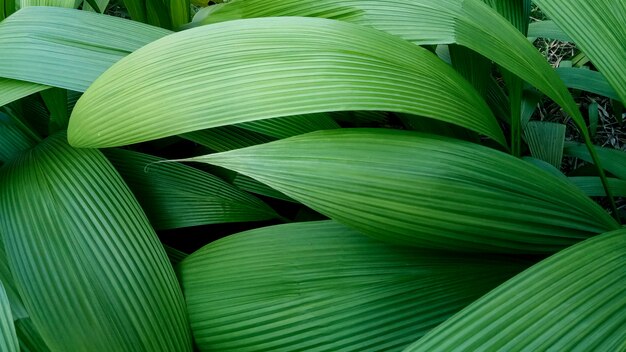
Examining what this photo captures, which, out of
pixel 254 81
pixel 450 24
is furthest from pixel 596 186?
pixel 254 81

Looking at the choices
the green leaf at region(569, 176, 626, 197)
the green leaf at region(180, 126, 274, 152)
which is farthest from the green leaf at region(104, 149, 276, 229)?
the green leaf at region(569, 176, 626, 197)

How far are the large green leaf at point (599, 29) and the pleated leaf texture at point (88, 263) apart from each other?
566 mm

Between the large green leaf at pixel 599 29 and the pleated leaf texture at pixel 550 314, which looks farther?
the large green leaf at pixel 599 29

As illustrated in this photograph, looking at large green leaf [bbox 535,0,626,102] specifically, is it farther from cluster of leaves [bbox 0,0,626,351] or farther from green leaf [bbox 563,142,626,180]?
green leaf [bbox 563,142,626,180]

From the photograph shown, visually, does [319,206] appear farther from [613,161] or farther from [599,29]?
[613,161]

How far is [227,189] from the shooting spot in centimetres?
78

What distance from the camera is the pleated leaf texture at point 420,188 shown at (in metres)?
0.51

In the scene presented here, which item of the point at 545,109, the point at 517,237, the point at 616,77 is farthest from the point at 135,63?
the point at 545,109

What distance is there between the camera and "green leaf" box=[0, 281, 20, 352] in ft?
1.65

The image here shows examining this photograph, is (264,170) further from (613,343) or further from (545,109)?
(545,109)

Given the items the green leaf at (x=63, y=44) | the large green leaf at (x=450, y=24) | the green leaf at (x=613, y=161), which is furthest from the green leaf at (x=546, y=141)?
the green leaf at (x=63, y=44)

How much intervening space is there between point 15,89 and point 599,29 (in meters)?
0.74

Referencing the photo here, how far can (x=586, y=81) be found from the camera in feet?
3.50

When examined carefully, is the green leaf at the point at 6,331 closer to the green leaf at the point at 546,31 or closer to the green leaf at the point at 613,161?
the green leaf at the point at 613,161
